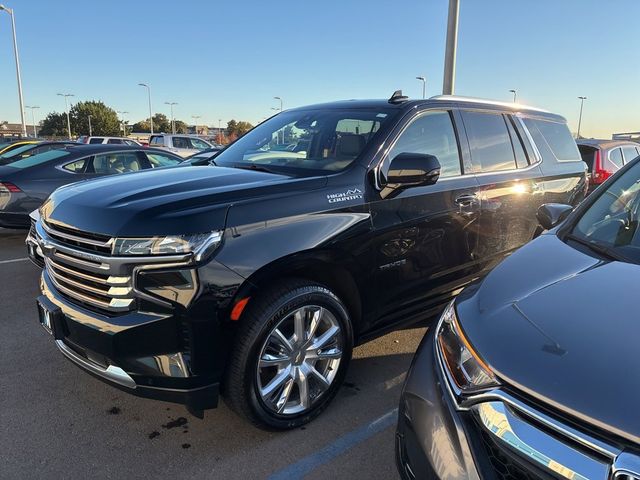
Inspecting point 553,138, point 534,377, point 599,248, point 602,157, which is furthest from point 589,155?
point 534,377

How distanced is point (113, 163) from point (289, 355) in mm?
6739

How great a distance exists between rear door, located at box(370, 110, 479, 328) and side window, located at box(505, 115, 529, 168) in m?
0.86

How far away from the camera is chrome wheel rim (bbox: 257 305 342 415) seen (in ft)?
8.73

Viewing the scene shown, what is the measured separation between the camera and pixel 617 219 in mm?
2506

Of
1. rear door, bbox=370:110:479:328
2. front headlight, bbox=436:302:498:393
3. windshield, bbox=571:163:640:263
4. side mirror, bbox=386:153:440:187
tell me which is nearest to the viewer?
front headlight, bbox=436:302:498:393

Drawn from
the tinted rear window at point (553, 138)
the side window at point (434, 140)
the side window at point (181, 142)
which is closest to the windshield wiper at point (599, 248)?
the side window at point (434, 140)

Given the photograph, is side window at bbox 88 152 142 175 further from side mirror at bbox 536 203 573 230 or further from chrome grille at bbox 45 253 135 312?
side mirror at bbox 536 203 573 230

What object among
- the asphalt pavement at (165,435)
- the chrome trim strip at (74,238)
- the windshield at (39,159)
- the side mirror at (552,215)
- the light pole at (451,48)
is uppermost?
the light pole at (451,48)

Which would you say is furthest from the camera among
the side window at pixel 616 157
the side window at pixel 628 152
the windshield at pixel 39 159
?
the side window at pixel 628 152

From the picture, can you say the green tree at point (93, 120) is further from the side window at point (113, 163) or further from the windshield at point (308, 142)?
the windshield at point (308, 142)

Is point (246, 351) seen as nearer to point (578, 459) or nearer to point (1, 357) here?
point (578, 459)

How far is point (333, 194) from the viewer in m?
2.89

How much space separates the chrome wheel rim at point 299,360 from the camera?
2.66 meters

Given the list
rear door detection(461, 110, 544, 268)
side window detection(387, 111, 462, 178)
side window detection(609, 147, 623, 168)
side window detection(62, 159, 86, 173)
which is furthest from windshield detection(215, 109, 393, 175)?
side window detection(609, 147, 623, 168)
